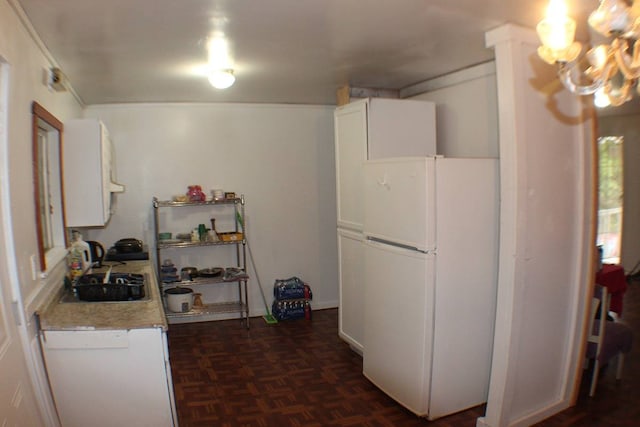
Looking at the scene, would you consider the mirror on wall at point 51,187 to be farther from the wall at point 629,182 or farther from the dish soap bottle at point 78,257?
the wall at point 629,182

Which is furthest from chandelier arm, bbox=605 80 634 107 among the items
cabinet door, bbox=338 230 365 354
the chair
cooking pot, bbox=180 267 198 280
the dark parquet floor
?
cooking pot, bbox=180 267 198 280

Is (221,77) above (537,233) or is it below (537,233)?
above

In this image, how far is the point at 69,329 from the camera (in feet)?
→ 6.77

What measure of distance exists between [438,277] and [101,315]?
6.18ft

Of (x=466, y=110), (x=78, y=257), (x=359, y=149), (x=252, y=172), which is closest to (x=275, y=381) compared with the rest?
(x=78, y=257)

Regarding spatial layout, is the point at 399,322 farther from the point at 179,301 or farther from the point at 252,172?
the point at 252,172

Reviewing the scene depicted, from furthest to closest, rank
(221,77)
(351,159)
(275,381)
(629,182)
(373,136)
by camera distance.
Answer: (629,182) < (351,159) < (373,136) < (275,381) < (221,77)

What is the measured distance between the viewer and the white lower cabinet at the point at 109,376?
6.77ft

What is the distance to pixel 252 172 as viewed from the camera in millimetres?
4906

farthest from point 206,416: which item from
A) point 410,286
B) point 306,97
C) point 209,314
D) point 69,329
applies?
point 306,97

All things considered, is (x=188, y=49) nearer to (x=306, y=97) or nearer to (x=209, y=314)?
(x=306, y=97)

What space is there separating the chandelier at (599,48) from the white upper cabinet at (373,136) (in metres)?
1.91

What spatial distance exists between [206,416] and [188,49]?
2.35 m

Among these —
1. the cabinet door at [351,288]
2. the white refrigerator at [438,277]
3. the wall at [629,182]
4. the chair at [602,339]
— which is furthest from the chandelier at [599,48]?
the wall at [629,182]
